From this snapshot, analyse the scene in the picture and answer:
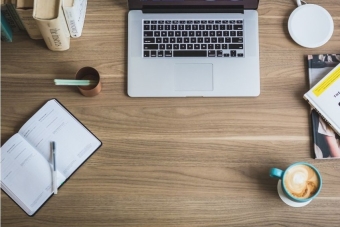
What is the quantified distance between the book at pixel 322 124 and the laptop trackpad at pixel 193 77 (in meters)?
0.26

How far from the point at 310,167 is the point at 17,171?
2.24 ft

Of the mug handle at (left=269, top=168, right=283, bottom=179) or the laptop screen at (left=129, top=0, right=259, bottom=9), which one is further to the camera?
the laptop screen at (left=129, top=0, right=259, bottom=9)

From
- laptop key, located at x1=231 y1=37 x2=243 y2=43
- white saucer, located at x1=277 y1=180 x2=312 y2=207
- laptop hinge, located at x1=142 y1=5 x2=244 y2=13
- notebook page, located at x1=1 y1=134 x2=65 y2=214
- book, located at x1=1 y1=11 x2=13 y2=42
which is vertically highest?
laptop hinge, located at x1=142 y1=5 x2=244 y2=13

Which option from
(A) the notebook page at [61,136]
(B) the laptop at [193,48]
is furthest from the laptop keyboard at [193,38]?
(A) the notebook page at [61,136]

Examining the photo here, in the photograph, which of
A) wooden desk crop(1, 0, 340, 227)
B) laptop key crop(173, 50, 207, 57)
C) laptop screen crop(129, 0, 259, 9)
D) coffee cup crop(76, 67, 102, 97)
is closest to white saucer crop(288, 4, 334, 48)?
wooden desk crop(1, 0, 340, 227)

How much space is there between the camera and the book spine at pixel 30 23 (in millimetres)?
1066

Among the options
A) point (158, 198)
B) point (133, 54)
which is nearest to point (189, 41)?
point (133, 54)

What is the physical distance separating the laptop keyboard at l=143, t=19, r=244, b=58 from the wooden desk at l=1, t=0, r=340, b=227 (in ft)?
0.23

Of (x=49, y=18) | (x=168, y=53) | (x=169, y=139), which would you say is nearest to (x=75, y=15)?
(x=49, y=18)

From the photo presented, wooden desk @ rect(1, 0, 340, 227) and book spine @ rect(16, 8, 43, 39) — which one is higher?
book spine @ rect(16, 8, 43, 39)

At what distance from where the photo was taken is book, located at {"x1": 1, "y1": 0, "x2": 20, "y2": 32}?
1.07m

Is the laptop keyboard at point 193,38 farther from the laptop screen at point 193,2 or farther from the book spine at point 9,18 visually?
the book spine at point 9,18

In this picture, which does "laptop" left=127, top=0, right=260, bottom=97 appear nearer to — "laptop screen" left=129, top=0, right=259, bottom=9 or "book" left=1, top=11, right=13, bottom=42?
"laptop screen" left=129, top=0, right=259, bottom=9

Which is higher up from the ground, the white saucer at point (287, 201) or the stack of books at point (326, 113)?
the stack of books at point (326, 113)
